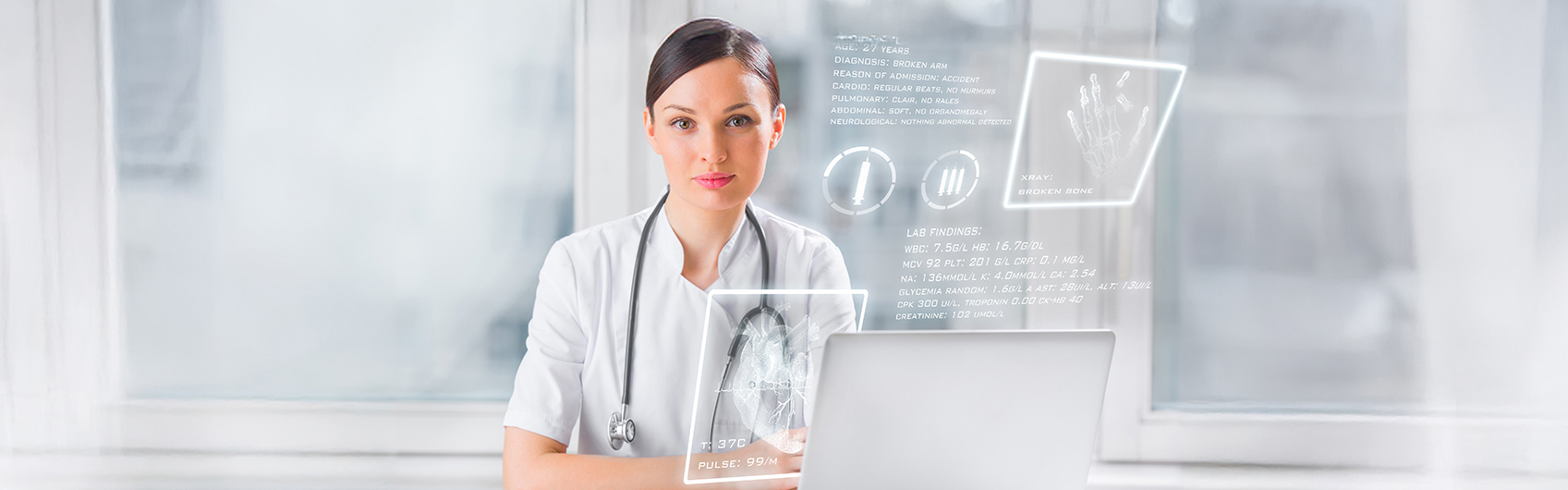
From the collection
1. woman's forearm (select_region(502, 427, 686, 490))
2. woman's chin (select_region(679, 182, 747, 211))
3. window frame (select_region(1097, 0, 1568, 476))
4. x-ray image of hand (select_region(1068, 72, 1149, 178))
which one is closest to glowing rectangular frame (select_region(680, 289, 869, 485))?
woman's forearm (select_region(502, 427, 686, 490))

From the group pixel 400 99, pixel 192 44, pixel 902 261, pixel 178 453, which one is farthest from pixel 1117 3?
pixel 178 453

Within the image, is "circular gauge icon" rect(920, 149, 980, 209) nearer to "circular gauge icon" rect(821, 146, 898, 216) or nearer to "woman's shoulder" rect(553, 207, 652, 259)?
"circular gauge icon" rect(821, 146, 898, 216)

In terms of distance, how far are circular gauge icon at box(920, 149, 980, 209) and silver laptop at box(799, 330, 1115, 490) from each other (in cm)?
60

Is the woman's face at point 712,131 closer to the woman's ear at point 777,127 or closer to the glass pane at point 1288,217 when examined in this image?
the woman's ear at point 777,127

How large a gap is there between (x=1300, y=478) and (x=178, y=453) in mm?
2016

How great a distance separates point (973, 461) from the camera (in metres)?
0.88

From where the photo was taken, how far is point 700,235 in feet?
4.31

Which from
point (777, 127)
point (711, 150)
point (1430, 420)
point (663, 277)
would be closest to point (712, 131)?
point (711, 150)

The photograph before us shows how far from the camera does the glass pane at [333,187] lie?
55.4 inches

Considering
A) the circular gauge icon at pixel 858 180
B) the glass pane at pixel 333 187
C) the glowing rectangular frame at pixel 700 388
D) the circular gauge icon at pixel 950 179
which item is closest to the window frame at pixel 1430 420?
the circular gauge icon at pixel 950 179

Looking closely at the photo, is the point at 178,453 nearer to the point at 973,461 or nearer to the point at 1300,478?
the point at 973,461

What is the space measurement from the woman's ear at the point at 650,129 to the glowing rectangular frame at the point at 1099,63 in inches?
23.7

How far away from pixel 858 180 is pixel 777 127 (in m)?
0.17

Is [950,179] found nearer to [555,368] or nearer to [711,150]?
[711,150]
